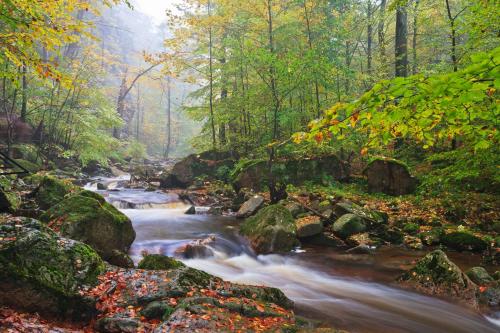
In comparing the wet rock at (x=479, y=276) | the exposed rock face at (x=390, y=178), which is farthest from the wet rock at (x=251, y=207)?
the wet rock at (x=479, y=276)

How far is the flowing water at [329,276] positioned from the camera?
509 centimetres

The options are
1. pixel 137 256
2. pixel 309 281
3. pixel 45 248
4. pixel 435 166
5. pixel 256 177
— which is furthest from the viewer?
pixel 256 177

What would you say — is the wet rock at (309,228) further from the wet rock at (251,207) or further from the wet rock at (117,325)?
the wet rock at (117,325)

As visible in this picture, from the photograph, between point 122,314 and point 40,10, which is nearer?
point 122,314

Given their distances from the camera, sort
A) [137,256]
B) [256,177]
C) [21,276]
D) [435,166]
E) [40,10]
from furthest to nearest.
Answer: [256,177] → [435,166] → [137,256] → [40,10] → [21,276]

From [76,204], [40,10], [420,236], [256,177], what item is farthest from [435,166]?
[40,10]

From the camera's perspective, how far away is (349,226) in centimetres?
912

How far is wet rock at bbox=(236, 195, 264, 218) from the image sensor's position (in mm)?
11367

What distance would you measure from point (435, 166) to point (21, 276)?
1237cm

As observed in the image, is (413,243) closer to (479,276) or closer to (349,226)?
(349,226)

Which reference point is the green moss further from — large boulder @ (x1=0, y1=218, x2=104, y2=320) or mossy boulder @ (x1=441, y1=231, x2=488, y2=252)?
large boulder @ (x1=0, y1=218, x2=104, y2=320)

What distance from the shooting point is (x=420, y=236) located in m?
8.68

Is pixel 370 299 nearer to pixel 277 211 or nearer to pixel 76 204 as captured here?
pixel 277 211

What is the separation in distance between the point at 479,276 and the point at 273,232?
4391mm
